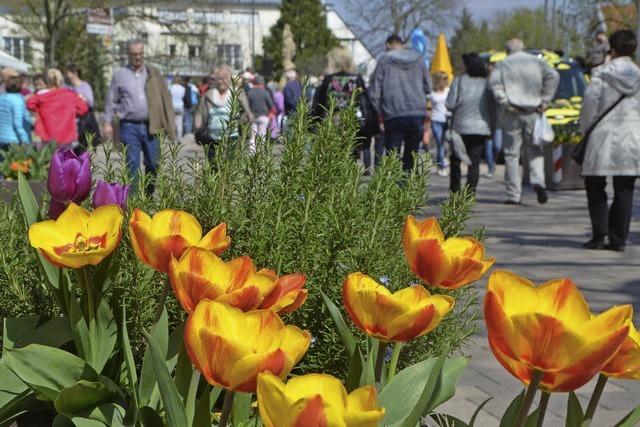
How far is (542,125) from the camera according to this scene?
12.3 m

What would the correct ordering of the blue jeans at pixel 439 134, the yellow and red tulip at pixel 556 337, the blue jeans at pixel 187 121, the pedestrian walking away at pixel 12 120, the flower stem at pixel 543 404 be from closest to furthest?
the yellow and red tulip at pixel 556 337 < the flower stem at pixel 543 404 < the pedestrian walking away at pixel 12 120 < the blue jeans at pixel 439 134 < the blue jeans at pixel 187 121

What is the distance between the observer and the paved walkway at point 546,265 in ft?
14.2

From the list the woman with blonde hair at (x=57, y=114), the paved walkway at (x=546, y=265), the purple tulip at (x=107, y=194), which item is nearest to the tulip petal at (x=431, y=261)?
the purple tulip at (x=107, y=194)

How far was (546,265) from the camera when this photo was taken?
8328mm

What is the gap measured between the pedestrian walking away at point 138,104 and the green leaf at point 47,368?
8626 mm

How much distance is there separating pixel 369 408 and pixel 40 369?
37.8 inches

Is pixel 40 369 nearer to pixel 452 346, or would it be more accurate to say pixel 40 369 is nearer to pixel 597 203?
pixel 452 346

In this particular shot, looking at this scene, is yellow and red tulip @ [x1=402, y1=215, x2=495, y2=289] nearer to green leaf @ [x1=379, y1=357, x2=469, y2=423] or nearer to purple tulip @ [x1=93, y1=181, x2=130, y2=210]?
green leaf @ [x1=379, y1=357, x2=469, y2=423]

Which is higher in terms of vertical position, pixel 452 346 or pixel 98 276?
pixel 98 276

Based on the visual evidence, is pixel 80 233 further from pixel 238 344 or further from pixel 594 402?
pixel 594 402

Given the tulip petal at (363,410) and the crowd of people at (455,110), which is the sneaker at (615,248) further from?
the tulip petal at (363,410)

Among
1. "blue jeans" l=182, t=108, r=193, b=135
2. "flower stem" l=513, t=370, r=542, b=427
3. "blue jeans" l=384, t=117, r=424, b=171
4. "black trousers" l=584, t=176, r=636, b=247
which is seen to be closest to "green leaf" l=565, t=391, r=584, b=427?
"flower stem" l=513, t=370, r=542, b=427

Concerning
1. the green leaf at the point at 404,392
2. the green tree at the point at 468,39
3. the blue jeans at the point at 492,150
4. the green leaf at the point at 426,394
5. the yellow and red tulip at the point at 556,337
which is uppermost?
the yellow and red tulip at the point at 556,337

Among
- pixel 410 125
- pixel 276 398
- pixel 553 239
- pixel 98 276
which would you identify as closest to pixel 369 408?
pixel 276 398
